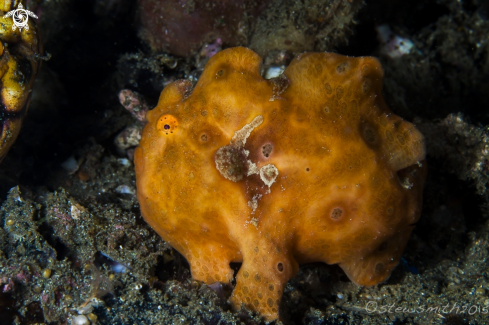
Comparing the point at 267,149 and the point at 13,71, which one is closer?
the point at 13,71

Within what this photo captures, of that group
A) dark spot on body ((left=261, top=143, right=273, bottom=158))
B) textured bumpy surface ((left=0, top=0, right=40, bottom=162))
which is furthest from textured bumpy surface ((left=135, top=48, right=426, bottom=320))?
textured bumpy surface ((left=0, top=0, right=40, bottom=162))

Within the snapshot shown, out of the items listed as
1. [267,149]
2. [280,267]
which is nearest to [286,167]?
[267,149]

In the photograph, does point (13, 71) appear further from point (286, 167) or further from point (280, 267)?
point (280, 267)

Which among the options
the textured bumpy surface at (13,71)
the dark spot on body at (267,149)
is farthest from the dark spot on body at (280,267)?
the textured bumpy surface at (13,71)

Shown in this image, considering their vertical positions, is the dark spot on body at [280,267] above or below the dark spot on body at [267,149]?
below

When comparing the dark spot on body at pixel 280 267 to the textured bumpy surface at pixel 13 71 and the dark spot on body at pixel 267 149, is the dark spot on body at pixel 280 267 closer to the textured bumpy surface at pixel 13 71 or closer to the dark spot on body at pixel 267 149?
the dark spot on body at pixel 267 149

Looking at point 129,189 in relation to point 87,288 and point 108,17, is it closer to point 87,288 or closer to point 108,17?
point 87,288

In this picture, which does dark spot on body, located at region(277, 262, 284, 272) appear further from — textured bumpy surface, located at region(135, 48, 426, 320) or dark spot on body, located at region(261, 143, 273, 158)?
dark spot on body, located at region(261, 143, 273, 158)
